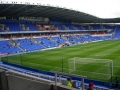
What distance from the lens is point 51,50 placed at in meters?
36.8

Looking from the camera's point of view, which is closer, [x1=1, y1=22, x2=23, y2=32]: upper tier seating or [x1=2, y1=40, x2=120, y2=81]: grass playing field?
[x1=2, y1=40, x2=120, y2=81]: grass playing field

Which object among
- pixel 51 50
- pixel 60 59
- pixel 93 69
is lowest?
pixel 51 50

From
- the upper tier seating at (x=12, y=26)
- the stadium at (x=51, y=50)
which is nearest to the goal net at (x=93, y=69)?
the stadium at (x=51, y=50)

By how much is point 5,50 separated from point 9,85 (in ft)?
104

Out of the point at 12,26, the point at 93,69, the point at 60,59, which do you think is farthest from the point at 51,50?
the point at 93,69

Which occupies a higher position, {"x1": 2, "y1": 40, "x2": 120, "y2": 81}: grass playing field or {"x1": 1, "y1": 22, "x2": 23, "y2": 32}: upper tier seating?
{"x1": 1, "y1": 22, "x2": 23, "y2": 32}: upper tier seating

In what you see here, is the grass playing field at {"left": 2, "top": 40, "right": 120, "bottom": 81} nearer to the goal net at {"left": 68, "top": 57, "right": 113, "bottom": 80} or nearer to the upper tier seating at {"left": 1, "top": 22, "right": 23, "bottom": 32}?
the goal net at {"left": 68, "top": 57, "right": 113, "bottom": 80}

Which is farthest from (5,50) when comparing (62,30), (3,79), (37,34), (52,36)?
(3,79)

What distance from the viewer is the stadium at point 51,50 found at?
6.41 metres

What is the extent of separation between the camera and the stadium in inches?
253

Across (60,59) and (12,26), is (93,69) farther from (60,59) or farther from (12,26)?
(12,26)

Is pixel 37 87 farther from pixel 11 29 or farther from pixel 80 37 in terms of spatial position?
pixel 80 37

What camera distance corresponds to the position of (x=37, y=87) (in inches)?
228

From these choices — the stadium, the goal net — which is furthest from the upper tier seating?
the goal net
